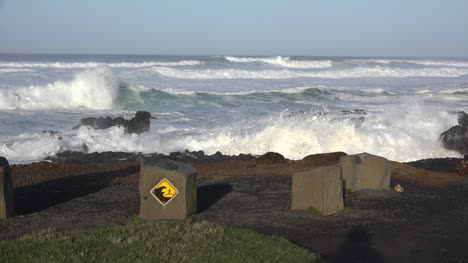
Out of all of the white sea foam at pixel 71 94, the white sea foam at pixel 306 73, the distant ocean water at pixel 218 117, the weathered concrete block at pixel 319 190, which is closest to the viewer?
the weathered concrete block at pixel 319 190

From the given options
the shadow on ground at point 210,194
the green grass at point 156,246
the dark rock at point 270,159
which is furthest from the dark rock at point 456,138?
the green grass at point 156,246

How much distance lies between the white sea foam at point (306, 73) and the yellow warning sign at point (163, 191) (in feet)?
149

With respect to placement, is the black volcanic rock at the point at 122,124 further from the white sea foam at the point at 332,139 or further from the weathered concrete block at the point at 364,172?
the weathered concrete block at the point at 364,172

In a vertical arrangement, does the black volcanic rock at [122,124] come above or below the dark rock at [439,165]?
below

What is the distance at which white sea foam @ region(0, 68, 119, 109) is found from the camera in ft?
105

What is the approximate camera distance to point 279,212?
916 cm

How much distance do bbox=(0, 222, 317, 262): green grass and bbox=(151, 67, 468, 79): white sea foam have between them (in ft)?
155

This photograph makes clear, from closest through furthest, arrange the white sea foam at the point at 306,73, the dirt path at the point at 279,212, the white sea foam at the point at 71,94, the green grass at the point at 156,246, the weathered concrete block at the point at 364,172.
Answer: the green grass at the point at 156,246
the dirt path at the point at 279,212
the weathered concrete block at the point at 364,172
the white sea foam at the point at 71,94
the white sea foam at the point at 306,73

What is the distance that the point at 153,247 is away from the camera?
246 inches

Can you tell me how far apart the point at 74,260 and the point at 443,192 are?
7.17m

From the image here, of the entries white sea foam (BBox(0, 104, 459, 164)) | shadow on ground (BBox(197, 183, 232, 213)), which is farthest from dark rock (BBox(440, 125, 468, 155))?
shadow on ground (BBox(197, 183, 232, 213))

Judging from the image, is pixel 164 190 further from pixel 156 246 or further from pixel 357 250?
pixel 357 250

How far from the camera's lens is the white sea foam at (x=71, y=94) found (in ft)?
105

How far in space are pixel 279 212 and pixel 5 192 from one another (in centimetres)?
362
